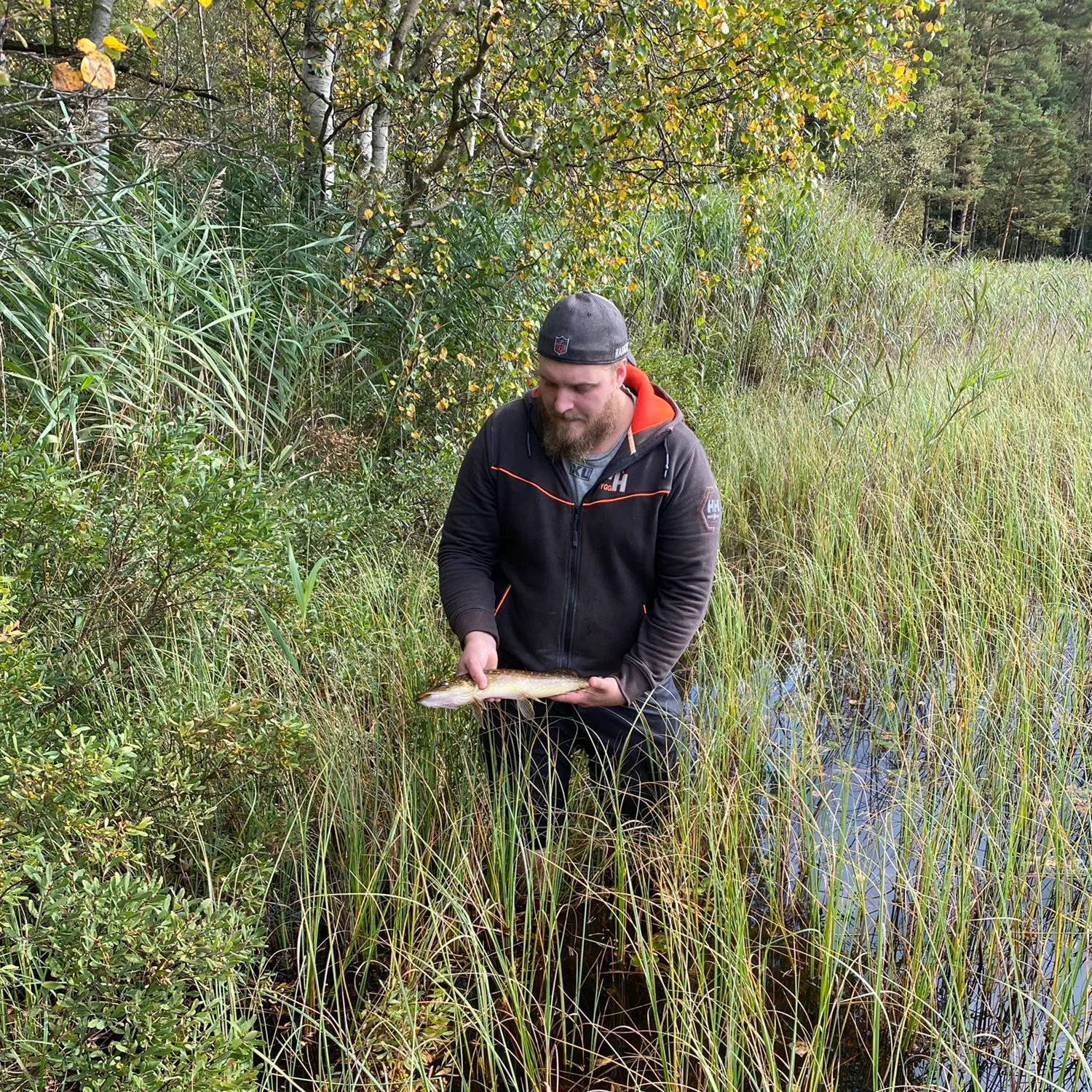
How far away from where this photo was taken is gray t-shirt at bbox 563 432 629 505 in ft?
8.16

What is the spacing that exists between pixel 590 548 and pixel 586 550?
0.01 m

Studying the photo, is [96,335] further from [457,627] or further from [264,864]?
[264,864]

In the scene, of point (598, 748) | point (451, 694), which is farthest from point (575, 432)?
point (598, 748)

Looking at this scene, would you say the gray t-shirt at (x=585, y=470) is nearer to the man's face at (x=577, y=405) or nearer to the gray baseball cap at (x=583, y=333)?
the man's face at (x=577, y=405)

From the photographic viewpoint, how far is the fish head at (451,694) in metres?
2.16

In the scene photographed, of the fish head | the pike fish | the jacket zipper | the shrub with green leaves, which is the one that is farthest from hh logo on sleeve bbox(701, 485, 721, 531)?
the shrub with green leaves

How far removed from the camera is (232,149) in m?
4.60

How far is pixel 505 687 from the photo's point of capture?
88.0 inches

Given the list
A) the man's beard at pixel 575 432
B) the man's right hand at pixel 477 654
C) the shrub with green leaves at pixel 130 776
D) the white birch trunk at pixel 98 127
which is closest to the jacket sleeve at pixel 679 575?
the man's beard at pixel 575 432

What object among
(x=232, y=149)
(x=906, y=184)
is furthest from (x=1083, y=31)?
(x=232, y=149)

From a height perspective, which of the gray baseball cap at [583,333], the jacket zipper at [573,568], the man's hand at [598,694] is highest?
the gray baseball cap at [583,333]

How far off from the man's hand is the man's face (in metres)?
0.62

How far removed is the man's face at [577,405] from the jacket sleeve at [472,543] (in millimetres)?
224

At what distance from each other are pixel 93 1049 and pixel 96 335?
2.44 metres
